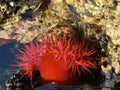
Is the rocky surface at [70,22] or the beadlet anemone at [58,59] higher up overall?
the rocky surface at [70,22]

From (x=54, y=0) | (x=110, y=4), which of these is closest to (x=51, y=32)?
(x=54, y=0)

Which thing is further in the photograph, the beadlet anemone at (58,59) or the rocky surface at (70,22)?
the beadlet anemone at (58,59)

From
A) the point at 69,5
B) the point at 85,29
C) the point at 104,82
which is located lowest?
the point at 104,82

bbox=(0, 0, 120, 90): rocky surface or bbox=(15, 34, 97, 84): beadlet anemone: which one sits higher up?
bbox=(0, 0, 120, 90): rocky surface

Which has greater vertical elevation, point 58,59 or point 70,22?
point 70,22

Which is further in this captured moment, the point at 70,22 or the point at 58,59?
the point at 70,22

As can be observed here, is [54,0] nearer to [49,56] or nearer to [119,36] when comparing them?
[49,56]

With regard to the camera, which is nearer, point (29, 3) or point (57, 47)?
point (57, 47)

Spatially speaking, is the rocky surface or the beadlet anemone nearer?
the rocky surface
